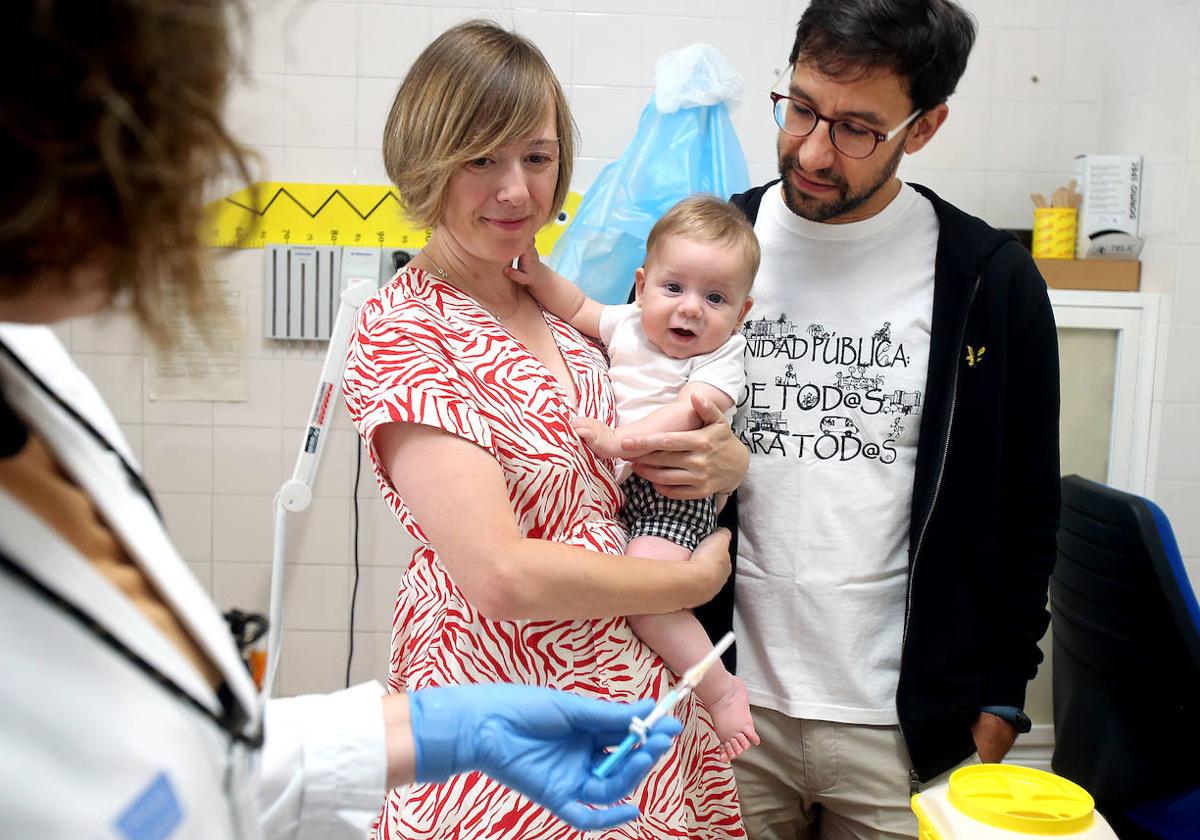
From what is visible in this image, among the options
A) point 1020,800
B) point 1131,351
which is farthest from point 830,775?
point 1131,351

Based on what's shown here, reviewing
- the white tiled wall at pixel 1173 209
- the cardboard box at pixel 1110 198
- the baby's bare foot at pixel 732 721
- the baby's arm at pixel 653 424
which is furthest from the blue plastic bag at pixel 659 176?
the white tiled wall at pixel 1173 209

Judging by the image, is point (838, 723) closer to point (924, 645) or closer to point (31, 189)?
point (924, 645)

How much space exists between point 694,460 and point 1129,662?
46.0 inches

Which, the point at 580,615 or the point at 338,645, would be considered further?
the point at 338,645

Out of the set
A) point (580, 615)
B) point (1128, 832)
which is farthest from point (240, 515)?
point (1128, 832)

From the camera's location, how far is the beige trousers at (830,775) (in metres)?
1.56

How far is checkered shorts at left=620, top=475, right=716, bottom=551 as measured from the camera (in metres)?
1.43

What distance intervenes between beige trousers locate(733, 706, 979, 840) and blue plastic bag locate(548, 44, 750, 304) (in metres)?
1.00

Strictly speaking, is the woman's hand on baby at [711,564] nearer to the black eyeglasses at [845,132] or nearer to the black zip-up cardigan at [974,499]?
the black zip-up cardigan at [974,499]

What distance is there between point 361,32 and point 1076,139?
208 cm

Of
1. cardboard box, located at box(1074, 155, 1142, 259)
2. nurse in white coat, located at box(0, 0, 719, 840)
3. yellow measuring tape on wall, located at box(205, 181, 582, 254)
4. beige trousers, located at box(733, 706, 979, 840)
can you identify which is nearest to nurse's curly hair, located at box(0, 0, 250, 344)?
nurse in white coat, located at box(0, 0, 719, 840)

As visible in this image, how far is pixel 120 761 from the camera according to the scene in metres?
0.57

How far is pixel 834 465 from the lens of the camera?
1562 mm

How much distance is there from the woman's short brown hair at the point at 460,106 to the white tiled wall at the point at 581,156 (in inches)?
60.2
